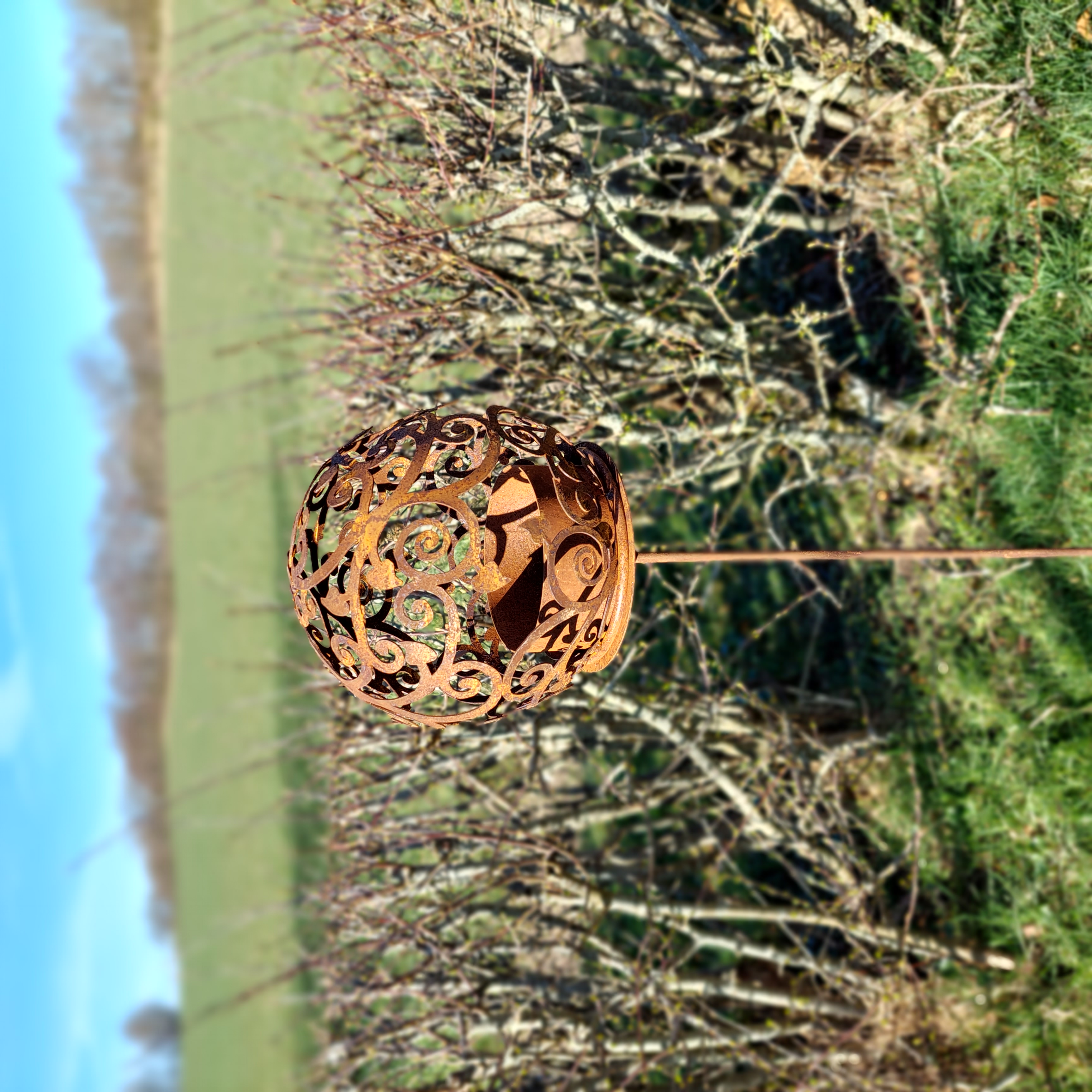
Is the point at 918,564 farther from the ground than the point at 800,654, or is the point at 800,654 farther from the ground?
the point at 918,564

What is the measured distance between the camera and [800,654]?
17.2ft

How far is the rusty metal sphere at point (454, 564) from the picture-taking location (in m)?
2.26

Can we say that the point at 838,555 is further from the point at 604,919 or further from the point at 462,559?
the point at 604,919

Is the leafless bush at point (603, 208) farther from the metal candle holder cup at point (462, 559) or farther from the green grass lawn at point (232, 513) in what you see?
the green grass lawn at point (232, 513)

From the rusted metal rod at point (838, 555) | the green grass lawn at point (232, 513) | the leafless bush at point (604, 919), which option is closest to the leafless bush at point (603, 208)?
the rusted metal rod at point (838, 555)

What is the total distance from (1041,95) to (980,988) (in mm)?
3779

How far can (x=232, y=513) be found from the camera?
36.0 feet

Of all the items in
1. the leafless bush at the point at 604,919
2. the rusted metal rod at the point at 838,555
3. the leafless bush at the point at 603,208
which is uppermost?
the leafless bush at the point at 603,208

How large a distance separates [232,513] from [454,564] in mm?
9267

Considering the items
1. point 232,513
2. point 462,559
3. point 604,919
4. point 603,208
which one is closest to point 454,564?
point 462,559

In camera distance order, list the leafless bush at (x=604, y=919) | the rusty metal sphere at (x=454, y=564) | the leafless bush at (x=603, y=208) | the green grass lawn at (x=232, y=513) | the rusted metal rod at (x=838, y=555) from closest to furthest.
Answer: the rusty metal sphere at (x=454, y=564), the rusted metal rod at (x=838, y=555), the leafless bush at (x=603, y=208), the leafless bush at (x=604, y=919), the green grass lawn at (x=232, y=513)

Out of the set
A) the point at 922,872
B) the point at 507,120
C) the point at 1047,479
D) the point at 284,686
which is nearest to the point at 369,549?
the point at 507,120

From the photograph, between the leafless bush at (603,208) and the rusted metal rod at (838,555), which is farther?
the leafless bush at (603,208)

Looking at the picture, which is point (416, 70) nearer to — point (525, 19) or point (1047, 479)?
point (525, 19)
